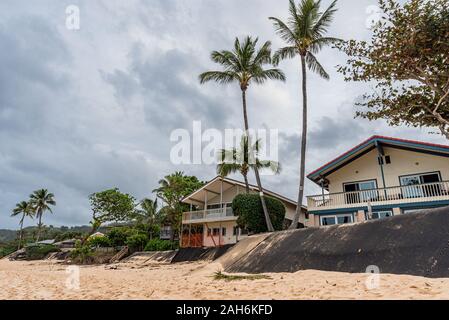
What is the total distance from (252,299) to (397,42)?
42.7 feet

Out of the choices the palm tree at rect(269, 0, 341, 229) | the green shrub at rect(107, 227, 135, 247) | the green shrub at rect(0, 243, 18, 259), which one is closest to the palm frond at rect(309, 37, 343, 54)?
the palm tree at rect(269, 0, 341, 229)

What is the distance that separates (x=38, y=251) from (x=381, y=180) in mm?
42529

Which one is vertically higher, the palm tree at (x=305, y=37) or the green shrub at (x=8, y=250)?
the palm tree at (x=305, y=37)

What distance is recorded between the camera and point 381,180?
19.5m

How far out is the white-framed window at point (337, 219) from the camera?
1938 cm

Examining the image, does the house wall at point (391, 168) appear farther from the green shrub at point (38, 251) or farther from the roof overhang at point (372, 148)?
the green shrub at point (38, 251)

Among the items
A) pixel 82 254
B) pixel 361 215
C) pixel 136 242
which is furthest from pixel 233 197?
pixel 82 254

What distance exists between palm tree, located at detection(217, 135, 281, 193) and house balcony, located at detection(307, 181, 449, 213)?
435 cm

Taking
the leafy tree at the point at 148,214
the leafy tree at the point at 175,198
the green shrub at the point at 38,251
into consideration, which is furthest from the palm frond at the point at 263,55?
the green shrub at the point at 38,251

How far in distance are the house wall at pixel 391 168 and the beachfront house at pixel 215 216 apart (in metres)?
5.96

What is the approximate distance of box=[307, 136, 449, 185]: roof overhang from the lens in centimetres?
1758

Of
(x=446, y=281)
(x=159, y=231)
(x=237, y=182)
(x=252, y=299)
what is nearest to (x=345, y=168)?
(x=237, y=182)

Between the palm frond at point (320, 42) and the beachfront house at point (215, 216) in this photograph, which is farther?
the beachfront house at point (215, 216)
